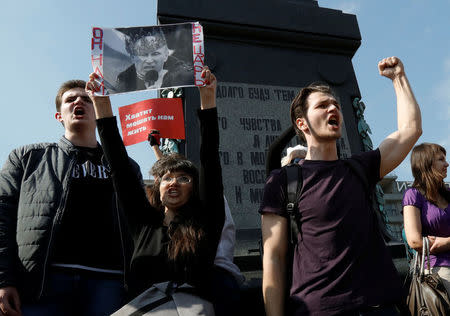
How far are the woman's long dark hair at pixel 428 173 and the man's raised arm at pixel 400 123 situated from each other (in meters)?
0.95

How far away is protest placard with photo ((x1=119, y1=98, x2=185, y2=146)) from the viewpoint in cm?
395

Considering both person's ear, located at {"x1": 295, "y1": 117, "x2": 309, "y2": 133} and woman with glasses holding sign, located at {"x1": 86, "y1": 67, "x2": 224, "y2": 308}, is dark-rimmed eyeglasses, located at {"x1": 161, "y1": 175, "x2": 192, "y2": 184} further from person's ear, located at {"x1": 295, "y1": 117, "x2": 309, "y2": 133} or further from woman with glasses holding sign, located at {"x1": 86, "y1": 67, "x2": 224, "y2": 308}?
person's ear, located at {"x1": 295, "y1": 117, "x2": 309, "y2": 133}

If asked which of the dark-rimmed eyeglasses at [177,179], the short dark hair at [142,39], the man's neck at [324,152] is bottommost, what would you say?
the dark-rimmed eyeglasses at [177,179]

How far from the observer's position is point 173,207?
85.5 inches

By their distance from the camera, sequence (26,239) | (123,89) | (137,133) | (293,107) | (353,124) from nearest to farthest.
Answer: (26,239), (293,107), (123,89), (137,133), (353,124)

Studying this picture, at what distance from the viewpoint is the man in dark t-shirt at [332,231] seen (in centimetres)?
159

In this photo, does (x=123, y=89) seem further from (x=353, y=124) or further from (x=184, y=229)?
(x=353, y=124)

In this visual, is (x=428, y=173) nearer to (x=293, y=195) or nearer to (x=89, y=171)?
(x=293, y=195)

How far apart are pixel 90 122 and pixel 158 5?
132 inches

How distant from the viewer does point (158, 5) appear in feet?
17.7

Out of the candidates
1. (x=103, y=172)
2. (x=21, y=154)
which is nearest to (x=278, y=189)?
(x=103, y=172)

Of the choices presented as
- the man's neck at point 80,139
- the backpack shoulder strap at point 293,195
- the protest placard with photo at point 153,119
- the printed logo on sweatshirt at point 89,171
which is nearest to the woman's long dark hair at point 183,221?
the printed logo on sweatshirt at point 89,171

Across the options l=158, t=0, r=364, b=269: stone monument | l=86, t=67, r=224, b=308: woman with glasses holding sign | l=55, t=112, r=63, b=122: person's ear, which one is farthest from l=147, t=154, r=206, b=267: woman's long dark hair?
l=158, t=0, r=364, b=269: stone monument

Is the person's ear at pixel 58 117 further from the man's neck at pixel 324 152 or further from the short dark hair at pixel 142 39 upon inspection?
the man's neck at pixel 324 152
